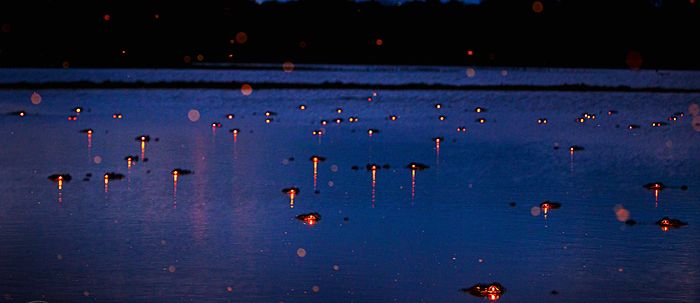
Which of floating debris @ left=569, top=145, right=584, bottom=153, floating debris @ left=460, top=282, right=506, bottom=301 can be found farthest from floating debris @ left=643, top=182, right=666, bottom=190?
floating debris @ left=460, top=282, right=506, bottom=301

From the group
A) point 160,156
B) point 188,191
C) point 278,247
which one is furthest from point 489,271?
point 160,156

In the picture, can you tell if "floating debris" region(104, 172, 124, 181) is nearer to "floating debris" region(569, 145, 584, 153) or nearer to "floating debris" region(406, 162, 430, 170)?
"floating debris" region(406, 162, 430, 170)

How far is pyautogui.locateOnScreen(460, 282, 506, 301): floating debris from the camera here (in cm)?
1424

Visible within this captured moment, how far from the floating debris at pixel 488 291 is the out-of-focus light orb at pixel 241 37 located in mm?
184273

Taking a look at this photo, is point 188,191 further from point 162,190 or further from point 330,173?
point 330,173

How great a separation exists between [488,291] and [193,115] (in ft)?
129

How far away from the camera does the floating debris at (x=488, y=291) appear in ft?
46.7

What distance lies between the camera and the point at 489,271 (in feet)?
52.1

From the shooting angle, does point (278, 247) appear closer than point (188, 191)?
Yes

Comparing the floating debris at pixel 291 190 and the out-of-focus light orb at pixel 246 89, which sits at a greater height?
the out-of-focus light orb at pixel 246 89

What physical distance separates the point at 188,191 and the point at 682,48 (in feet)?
551

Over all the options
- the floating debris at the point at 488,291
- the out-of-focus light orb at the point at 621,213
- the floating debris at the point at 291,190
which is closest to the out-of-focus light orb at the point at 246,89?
the floating debris at the point at 291,190

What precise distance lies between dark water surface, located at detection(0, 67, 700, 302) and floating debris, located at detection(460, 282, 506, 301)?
0.14m

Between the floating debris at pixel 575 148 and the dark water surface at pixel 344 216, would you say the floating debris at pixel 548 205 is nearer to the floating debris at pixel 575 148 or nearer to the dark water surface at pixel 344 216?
the dark water surface at pixel 344 216
